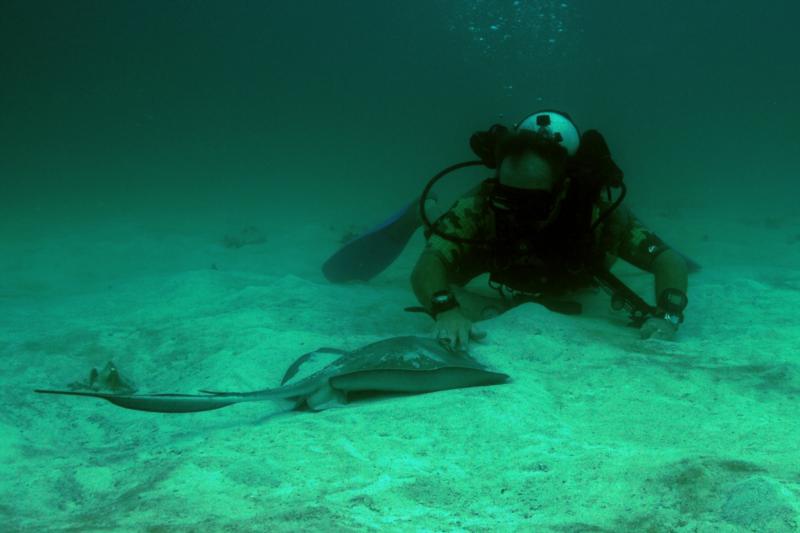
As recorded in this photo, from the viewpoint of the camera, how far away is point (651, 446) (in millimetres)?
2031

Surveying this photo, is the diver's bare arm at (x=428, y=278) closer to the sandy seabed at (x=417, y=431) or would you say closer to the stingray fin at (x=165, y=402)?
the sandy seabed at (x=417, y=431)

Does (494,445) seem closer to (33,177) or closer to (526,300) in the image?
(526,300)

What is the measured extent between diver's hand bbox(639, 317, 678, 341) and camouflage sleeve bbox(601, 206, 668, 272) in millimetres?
761

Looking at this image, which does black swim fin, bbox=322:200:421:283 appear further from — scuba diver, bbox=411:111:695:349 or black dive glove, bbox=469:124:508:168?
black dive glove, bbox=469:124:508:168

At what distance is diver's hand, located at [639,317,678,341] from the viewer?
373 cm

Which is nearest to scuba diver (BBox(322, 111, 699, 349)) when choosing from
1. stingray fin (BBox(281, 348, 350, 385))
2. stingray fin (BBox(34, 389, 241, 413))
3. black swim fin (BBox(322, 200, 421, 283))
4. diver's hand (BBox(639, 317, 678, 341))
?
diver's hand (BBox(639, 317, 678, 341))

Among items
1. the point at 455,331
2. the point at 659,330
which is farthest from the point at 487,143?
the point at 659,330

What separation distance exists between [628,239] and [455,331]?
6.75 feet

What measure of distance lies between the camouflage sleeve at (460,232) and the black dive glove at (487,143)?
0.38 m

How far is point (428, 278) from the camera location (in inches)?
166

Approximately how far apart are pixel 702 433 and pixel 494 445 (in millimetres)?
855

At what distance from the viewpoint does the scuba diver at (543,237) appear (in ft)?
12.6

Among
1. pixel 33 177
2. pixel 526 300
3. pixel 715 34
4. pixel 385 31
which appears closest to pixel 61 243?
pixel 526 300

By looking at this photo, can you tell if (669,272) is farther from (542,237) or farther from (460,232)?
(460,232)
